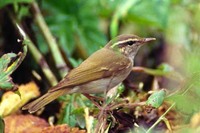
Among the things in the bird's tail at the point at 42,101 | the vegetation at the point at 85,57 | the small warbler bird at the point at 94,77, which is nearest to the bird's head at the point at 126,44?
the small warbler bird at the point at 94,77

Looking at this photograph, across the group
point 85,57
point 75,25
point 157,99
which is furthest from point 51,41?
point 157,99

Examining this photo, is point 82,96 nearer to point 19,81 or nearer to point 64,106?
point 64,106

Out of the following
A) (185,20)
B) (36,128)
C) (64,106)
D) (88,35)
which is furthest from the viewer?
(185,20)

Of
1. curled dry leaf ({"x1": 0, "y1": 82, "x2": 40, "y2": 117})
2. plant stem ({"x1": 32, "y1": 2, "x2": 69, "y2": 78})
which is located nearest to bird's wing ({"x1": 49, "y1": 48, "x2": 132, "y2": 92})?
curled dry leaf ({"x1": 0, "y1": 82, "x2": 40, "y2": 117})

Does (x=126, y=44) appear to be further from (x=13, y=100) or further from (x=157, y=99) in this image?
(x=157, y=99)

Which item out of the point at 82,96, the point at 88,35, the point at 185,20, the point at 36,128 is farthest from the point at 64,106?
the point at 185,20
